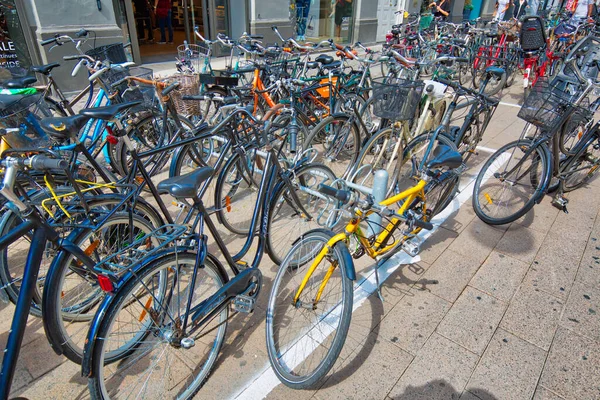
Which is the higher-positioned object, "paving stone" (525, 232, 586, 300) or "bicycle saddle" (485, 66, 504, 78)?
"bicycle saddle" (485, 66, 504, 78)

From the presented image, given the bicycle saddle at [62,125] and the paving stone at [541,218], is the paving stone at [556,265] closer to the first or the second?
the paving stone at [541,218]

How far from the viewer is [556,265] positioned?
10.1 feet

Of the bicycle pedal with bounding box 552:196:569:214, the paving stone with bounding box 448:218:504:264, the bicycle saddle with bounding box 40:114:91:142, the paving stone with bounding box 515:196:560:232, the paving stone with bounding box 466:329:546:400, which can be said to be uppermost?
the bicycle saddle with bounding box 40:114:91:142

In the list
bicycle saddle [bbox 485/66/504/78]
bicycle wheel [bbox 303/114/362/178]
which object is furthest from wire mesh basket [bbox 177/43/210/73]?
bicycle saddle [bbox 485/66/504/78]

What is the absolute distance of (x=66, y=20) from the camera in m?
6.25

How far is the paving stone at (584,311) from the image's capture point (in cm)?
248

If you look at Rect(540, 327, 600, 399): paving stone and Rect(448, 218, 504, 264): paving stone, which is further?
Rect(448, 218, 504, 264): paving stone

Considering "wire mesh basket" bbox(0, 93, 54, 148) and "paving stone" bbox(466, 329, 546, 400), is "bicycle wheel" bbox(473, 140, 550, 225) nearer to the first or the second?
"paving stone" bbox(466, 329, 546, 400)

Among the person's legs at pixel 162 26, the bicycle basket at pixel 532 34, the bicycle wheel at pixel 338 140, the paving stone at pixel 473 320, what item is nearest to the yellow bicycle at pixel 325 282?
the paving stone at pixel 473 320

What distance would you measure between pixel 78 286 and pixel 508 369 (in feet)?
9.64

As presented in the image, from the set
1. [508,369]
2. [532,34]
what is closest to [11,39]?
[508,369]

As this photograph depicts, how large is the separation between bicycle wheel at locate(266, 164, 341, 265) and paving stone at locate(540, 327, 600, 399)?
165 centimetres

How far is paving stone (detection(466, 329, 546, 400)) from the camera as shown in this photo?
2.07m

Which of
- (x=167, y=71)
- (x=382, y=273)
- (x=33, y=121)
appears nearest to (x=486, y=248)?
(x=382, y=273)
